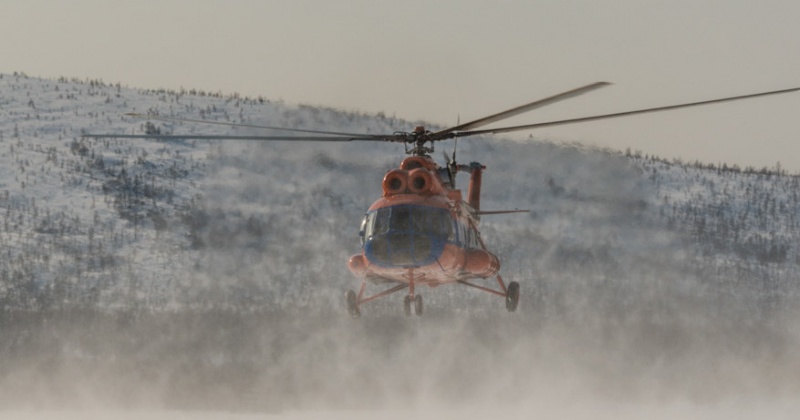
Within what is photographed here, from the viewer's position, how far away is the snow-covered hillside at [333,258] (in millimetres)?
46812

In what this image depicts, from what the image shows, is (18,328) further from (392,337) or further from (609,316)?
(609,316)

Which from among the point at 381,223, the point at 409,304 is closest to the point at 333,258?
the point at 409,304

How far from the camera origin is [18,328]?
47.6 meters

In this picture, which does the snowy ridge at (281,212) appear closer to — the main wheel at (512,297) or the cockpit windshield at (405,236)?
the main wheel at (512,297)

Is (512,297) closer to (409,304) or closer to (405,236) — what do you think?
(409,304)

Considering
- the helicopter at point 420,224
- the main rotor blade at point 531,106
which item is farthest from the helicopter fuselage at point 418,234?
the main rotor blade at point 531,106

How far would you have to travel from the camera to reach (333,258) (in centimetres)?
5431

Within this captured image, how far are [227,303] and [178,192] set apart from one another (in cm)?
1215

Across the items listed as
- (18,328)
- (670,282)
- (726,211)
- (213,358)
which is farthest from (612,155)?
(18,328)

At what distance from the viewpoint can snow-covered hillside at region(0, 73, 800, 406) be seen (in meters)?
46.8

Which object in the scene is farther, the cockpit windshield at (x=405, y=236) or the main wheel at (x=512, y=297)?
the main wheel at (x=512, y=297)

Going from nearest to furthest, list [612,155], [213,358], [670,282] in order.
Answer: [213,358] < [670,282] < [612,155]

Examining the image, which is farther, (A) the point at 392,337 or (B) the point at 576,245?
(B) the point at 576,245

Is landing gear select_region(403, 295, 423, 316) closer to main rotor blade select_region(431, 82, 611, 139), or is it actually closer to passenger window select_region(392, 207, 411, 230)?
passenger window select_region(392, 207, 411, 230)
